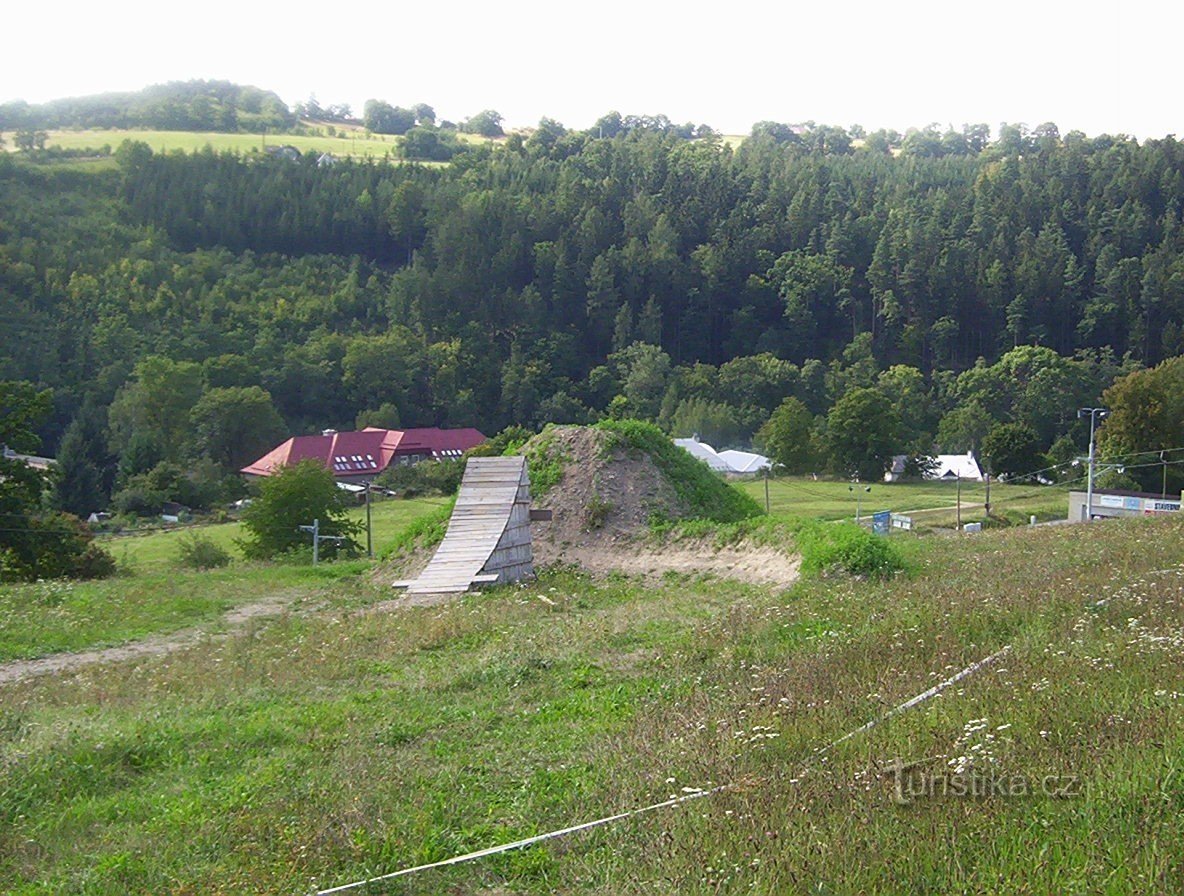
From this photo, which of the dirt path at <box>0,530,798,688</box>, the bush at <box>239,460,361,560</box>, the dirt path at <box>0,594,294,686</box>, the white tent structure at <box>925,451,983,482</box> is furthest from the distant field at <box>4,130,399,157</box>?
the dirt path at <box>0,594,294,686</box>

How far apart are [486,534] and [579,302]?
219 feet

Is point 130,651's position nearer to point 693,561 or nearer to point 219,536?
point 693,561

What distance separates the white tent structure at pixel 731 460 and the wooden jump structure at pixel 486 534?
38.2 m

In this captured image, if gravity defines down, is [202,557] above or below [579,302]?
below

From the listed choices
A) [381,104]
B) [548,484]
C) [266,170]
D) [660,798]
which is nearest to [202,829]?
[660,798]

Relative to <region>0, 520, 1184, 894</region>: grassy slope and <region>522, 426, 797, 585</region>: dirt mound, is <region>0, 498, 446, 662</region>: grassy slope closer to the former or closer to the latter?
<region>0, 520, 1184, 894</region>: grassy slope

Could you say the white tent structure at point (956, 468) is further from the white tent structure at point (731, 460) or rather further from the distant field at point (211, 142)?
the distant field at point (211, 142)

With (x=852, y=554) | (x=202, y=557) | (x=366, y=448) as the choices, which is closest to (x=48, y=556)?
(x=202, y=557)

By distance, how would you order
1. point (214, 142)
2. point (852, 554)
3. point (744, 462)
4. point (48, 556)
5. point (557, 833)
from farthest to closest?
point (214, 142), point (744, 462), point (48, 556), point (852, 554), point (557, 833)

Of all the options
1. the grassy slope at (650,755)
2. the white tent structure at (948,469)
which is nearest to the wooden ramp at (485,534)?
the grassy slope at (650,755)

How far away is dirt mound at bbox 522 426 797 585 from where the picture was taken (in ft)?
59.6

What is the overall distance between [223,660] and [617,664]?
4.42m

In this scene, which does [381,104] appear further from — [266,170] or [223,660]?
[223,660]

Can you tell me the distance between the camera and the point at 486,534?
18.4 metres
